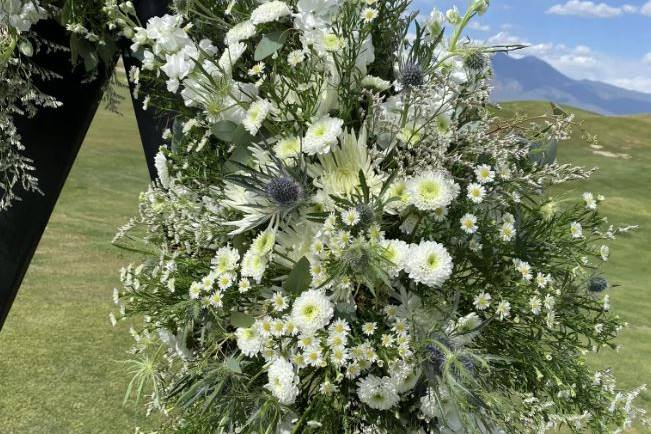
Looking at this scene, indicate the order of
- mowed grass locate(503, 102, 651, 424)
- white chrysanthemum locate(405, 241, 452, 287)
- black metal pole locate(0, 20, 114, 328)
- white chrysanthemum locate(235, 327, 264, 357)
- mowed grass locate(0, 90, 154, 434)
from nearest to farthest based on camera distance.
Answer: white chrysanthemum locate(405, 241, 452, 287)
white chrysanthemum locate(235, 327, 264, 357)
black metal pole locate(0, 20, 114, 328)
mowed grass locate(0, 90, 154, 434)
mowed grass locate(503, 102, 651, 424)

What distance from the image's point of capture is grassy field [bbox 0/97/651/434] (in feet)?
13.6

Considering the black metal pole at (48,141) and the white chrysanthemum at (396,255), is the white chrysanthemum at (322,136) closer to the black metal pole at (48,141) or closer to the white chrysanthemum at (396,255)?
the white chrysanthemum at (396,255)

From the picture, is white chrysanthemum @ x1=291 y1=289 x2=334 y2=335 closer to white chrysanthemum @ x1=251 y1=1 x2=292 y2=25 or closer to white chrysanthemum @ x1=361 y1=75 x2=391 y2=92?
white chrysanthemum @ x1=361 y1=75 x2=391 y2=92

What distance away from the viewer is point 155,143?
175 cm

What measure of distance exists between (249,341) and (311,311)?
15cm

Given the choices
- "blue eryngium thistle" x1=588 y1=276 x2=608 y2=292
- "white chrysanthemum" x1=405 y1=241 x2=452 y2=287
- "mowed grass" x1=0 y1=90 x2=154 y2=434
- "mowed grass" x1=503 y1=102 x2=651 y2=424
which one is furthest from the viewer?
"mowed grass" x1=503 y1=102 x2=651 y2=424

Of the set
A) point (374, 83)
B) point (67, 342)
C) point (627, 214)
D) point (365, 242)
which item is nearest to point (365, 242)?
point (365, 242)

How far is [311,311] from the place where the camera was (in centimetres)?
116

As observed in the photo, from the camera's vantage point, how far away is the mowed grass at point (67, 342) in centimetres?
408

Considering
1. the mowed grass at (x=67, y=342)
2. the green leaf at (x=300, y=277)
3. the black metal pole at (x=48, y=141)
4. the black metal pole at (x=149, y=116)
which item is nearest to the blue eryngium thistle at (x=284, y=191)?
the green leaf at (x=300, y=277)

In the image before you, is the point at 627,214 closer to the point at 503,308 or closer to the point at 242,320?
the point at 503,308

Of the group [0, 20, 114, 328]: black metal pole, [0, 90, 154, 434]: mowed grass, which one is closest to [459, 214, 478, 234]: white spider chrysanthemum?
[0, 20, 114, 328]: black metal pole

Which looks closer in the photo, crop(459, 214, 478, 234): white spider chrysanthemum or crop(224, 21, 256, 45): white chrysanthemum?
crop(459, 214, 478, 234): white spider chrysanthemum

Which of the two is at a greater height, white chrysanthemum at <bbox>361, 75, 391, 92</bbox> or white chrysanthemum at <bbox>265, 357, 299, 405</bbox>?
white chrysanthemum at <bbox>361, 75, 391, 92</bbox>
